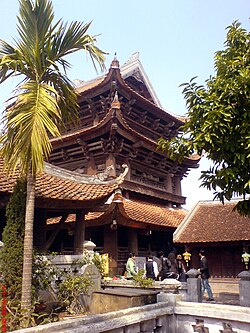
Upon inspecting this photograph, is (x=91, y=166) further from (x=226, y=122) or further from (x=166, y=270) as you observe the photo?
(x=226, y=122)

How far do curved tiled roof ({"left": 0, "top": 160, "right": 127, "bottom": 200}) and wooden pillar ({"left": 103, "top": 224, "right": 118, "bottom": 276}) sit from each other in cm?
480

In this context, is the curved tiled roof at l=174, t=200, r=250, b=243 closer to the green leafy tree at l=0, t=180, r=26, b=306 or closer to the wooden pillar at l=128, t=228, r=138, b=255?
the wooden pillar at l=128, t=228, r=138, b=255

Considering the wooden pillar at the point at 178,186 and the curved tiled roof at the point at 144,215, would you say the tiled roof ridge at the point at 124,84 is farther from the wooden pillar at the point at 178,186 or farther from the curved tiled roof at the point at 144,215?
the curved tiled roof at the point at 144,215

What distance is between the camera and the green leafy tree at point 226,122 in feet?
21.8

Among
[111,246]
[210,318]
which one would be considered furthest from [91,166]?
[210,318]

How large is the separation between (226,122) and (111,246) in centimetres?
1039

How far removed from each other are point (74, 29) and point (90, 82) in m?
18.2

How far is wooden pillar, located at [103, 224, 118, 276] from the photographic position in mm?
15523

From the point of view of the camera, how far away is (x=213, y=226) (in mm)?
16891

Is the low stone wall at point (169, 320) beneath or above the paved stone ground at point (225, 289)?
above

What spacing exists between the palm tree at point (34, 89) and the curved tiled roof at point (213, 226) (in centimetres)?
1071

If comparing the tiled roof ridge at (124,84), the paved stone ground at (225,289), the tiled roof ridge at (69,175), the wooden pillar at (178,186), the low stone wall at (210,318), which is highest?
the tiled roof ridge at (124,84)

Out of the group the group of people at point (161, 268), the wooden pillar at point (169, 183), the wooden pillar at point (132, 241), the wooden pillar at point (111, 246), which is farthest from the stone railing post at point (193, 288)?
the wooden pillar at point (169, 183)

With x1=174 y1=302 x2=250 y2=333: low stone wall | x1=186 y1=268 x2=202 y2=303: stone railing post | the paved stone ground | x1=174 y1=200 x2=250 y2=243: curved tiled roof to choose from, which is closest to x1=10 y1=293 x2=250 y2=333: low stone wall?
x1=174 y1=302 x2=250 y2=333: low stone wall
